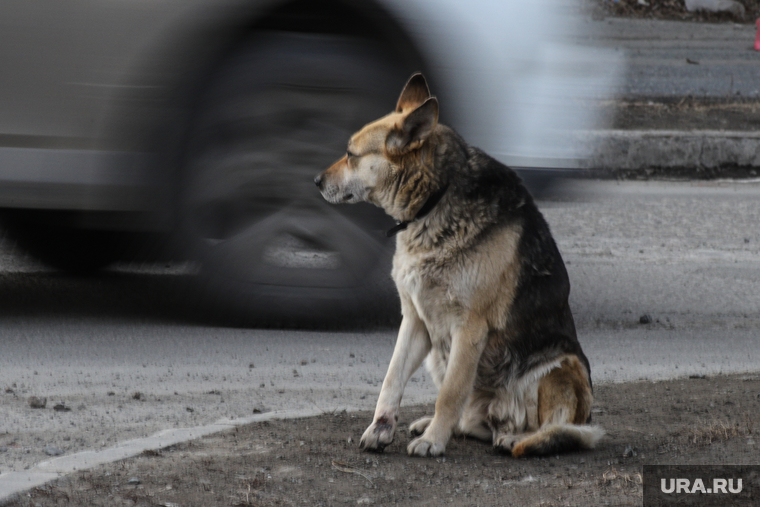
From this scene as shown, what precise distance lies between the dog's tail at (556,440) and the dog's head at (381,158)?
1007mm

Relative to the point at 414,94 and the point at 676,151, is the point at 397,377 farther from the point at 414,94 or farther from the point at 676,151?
the point at 676,151

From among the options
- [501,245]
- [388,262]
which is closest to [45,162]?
[388,262]

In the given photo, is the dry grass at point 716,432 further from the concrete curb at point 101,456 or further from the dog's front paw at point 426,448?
the concrete curb at point 101,456

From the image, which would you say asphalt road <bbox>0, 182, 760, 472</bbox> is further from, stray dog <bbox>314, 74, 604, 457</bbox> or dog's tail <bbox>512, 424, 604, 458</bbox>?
dog's tail <bbox>512, 424, 604, 458</bbox>

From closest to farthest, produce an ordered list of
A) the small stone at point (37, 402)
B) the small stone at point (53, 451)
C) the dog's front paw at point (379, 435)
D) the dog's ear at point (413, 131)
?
the small stone at point (53, 451)
the dog's front paw at point (379, 435)
the dog's ear at point (413, 131)
the small stone at point (37, 402)

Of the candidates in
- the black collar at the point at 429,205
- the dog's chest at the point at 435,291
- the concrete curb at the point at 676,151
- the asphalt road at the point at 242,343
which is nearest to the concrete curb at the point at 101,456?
the asphalt road at the point at 242,343

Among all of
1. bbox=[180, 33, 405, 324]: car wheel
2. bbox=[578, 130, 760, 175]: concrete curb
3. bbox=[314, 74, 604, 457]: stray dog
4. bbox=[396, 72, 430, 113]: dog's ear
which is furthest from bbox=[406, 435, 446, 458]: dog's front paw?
bbox=[578, 130, 760, 175]: concrete curb

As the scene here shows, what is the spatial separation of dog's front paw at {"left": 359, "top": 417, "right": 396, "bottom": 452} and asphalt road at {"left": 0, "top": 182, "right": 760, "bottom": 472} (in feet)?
2.08

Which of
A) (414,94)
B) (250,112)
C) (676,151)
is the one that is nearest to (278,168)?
(250,112)

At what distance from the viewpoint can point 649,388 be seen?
4.53 m

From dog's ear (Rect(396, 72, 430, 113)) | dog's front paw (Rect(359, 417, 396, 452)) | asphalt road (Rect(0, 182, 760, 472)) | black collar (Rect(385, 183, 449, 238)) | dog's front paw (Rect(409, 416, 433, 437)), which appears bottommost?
asphalt road (Rect(0, 182, 760, 472))

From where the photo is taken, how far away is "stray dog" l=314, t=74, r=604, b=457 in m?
3.57

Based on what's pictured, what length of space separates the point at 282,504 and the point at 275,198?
Answer: 96.5 inches

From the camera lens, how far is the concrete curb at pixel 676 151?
35.9ft
